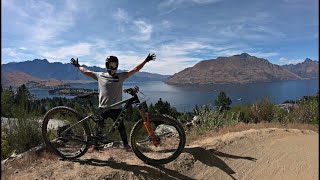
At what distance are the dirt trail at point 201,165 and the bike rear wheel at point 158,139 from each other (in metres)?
0.15

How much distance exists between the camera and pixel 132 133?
19.0 feet

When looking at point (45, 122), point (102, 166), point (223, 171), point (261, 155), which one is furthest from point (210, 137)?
point (45, 122)

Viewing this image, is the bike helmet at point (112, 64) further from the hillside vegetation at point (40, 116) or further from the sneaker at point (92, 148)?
the sneaker at point (92, 148)

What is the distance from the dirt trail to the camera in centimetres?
533

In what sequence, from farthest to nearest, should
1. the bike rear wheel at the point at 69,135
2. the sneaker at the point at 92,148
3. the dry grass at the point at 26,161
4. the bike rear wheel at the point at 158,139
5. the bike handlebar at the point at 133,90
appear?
the sneaker at the point at 92,148
the bike rear wheel at the point at 69,135
the bike handlebar at the point at 133,90
the bike rear wheel at the point at 158,139
the dry grass at the point at 26,161

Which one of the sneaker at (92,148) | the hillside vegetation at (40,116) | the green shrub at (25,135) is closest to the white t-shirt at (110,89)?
the hillside vegetation at (40,116)

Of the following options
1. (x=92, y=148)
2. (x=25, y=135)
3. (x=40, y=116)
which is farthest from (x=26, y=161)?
(x=40, y=116)

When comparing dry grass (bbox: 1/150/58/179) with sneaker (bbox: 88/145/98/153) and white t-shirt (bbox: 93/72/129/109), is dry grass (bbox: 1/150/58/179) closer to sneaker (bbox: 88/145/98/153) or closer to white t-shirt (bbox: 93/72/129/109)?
sneaker (bbox: 88/145/98/153)

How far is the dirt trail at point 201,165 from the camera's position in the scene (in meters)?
5.33

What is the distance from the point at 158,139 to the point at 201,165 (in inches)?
37.9

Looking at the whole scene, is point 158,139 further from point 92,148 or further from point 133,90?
point 92,148

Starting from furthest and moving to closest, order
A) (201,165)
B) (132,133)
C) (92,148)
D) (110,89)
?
(92,148) → (201,165) → (110,89) → (132,133)

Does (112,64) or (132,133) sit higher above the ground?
(112,64)

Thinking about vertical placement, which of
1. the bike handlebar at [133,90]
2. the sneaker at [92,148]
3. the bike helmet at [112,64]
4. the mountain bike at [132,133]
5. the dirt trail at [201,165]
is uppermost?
the bike helmet at [112,64]
